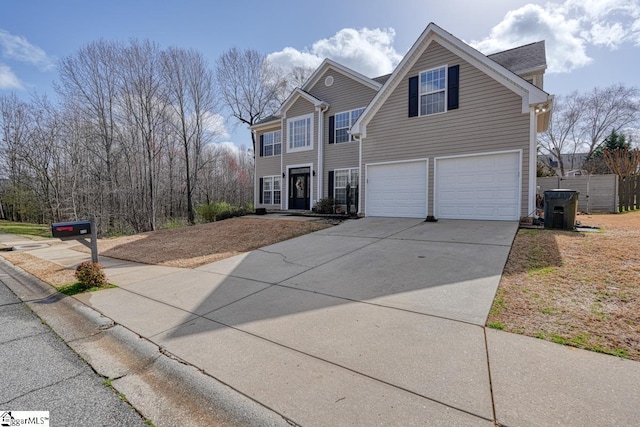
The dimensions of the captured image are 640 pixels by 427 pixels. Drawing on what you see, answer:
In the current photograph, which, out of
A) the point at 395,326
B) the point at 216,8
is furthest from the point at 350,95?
the point at 395,326


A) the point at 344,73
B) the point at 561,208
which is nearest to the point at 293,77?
the point at 344,73

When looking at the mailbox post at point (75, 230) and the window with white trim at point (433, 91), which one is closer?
the mailbox post at point (75, 230)

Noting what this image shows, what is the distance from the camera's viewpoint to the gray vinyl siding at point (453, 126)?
9336mm

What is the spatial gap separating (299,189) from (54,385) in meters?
14.8

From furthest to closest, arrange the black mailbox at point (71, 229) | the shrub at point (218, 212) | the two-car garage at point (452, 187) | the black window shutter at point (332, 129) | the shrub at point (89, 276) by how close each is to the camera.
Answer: the shrub at point (218, 212), the black window shutter at point (332, 129), the two-car garage at point (452, 187), the shrub at point (89, 276), the black mailbox at point (71, 229)

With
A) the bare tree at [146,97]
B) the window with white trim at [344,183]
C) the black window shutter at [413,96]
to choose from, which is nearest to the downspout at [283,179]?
the window with white trim at [344,183]

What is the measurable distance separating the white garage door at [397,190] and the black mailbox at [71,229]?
9.19 metres

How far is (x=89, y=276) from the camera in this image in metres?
5.31

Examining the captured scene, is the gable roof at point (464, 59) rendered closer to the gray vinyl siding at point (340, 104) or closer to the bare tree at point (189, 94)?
the gray vinyl siding at point (340, 104)

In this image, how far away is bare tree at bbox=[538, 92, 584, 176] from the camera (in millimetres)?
33344

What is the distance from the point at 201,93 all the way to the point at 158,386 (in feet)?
83.9

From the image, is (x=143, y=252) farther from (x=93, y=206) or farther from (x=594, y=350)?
(x=93, y=206)

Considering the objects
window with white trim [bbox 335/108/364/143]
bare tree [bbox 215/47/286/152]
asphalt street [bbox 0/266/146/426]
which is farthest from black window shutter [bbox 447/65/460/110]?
bare tree [bbox 215/47/286/152]

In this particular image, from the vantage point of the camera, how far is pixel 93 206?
22.4 meters
